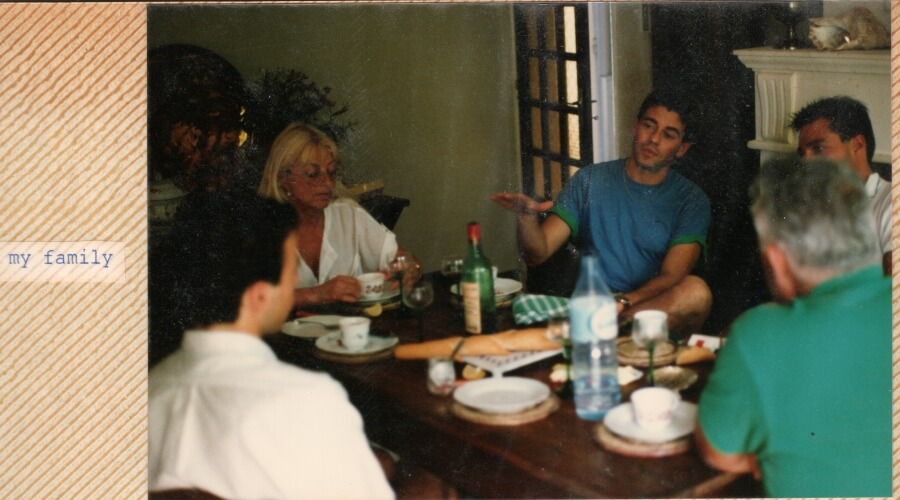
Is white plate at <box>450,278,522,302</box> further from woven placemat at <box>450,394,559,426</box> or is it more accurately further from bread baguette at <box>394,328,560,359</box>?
woven placemat at <box>450,394,559,426</box>

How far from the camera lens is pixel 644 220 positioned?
6.89 ft

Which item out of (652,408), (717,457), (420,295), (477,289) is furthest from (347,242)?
(717,457)

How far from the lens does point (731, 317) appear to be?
2031 millimetres

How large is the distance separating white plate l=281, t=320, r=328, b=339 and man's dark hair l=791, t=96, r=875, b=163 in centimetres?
117

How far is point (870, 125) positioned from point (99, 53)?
1.78 metres

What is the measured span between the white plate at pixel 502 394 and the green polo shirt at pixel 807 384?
327 millimetres

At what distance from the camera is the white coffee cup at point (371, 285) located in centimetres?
214

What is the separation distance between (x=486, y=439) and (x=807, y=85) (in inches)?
42.9

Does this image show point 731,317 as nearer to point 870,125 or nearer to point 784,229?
point 784,229

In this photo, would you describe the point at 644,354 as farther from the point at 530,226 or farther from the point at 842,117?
the point at 842,117

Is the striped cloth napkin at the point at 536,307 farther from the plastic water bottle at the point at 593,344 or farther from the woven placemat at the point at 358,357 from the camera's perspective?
the woven placemat at the point at 358,357

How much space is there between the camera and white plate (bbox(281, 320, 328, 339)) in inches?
80.8

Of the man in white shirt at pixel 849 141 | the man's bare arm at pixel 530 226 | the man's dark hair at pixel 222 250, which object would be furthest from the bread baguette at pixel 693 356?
the man's dark hair at pixel 222 250

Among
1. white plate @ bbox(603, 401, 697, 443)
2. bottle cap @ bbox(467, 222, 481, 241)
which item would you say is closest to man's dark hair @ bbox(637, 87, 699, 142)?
bottle cap @ bbox(467, 222, 481, 241)
